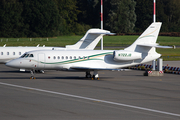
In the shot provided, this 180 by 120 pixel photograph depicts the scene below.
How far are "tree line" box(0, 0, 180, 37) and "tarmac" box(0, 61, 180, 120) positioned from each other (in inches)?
3844

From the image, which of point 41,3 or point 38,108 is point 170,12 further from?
point 38,108

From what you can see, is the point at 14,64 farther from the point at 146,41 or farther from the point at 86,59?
the point at 146,41

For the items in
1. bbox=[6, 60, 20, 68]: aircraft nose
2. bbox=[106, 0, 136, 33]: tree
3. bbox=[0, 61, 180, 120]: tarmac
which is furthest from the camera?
bbox=[106, 0, 136, 33]: tree

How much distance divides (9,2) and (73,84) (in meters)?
105

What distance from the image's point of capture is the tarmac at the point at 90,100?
1538cm

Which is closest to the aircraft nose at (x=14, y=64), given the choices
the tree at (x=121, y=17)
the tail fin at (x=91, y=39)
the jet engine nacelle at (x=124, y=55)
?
the jet engine nacelle at (x=124, y=55)

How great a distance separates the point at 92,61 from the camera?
30219 mm

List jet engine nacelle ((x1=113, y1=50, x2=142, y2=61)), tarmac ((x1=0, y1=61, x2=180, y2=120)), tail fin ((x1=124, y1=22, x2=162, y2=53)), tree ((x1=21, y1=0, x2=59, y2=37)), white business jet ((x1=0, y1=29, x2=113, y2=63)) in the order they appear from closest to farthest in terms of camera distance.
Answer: tarmac ((x1=0, y1=61, x2=180, y2=120)) < jet engine nacelle ((x1=113, y1=50, x2=142, y2=61)) < tail fin ((x1=124, y1=22, x2=162, y2=53)) < white business jet ((x1=0, y1=29, x2=113, y2=63)) < tree ((x1=21, y1=0, x2=59, y2=37))

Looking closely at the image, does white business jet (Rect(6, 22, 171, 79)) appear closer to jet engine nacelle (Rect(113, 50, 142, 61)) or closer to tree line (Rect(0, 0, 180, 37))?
jet engine nacelle (Rect(113, 50, 142, 61))

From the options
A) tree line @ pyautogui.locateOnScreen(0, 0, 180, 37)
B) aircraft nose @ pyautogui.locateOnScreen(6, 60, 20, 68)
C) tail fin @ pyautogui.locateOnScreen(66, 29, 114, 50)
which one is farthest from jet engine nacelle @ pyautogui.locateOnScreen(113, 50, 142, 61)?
tree line @ pyautogui.locateOnScreen(0, 0, 180, 37)

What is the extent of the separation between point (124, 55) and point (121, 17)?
109 meters

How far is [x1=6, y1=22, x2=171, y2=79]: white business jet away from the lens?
29.8 meters

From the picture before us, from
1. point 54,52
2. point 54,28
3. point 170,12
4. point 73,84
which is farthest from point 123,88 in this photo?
point 170,12

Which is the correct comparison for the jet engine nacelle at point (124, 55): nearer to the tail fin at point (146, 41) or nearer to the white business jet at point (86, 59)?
the white business jet at point (86, 59)
